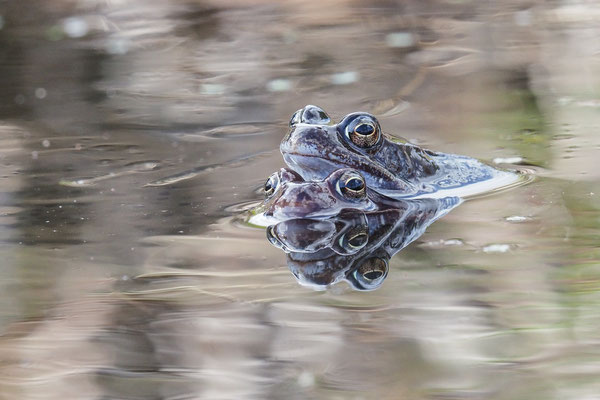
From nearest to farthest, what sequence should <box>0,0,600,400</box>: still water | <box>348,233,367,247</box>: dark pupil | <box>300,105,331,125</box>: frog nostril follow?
<box>0,0,600,400</box>: still water, <box>348,233,367,247</box>: dark pupil, <box>300,105,331,125</box>: frog nostril

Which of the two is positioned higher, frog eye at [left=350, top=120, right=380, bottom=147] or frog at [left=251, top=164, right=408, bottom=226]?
frog eye at [left=350, top=120, right=380, bottom=147]

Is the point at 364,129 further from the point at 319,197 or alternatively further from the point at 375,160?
the point at 319,197

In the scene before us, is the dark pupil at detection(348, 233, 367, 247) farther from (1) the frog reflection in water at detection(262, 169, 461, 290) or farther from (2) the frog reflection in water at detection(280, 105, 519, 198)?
(2) the frog reflection in water at detection(280, 105, 519, 198)

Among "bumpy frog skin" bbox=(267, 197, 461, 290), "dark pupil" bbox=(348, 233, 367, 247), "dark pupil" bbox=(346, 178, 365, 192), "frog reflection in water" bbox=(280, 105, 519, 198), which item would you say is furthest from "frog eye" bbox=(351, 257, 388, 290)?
"frog reflection in water" bbox=(280, 105, 519, 198)

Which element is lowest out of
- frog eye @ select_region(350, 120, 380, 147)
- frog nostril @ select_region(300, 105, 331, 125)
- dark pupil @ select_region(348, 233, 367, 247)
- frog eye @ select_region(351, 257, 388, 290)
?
dark pupil @ select_region(348, 233, 367, 247)

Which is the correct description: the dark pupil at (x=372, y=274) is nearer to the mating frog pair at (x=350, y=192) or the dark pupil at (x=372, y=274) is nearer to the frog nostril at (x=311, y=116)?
the mating frog pair at (x=350, y=192)

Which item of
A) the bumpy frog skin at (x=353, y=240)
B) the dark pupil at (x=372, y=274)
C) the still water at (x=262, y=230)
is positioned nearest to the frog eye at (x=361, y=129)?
the bumpy frog skin at (x=353, y=240)

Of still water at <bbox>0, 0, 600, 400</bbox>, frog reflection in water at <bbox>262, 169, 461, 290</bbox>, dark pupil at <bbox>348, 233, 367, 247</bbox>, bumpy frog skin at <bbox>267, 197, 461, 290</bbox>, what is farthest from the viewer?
dark pupil at <bbox>348, 233, 367, 247</bbox>
